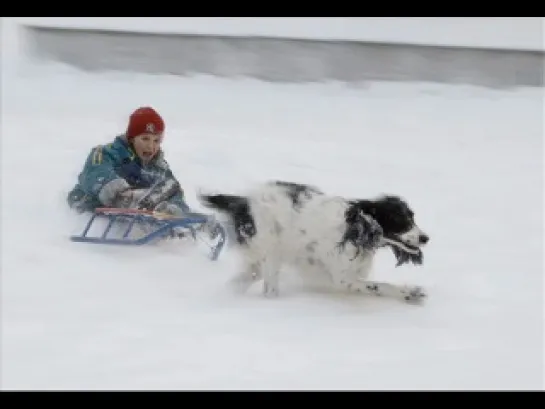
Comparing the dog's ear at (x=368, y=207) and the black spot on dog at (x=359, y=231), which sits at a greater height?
the dog's ear at (x=368, y=207)

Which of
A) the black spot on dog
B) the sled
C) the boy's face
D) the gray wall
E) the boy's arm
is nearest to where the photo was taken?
the black spot on dog

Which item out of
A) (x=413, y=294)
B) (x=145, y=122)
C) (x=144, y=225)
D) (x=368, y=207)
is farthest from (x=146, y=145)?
(x=413, y=294)

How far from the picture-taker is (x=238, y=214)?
462 cm

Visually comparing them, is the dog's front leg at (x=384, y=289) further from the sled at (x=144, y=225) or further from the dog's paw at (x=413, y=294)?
the sled at (x=144, y=225)

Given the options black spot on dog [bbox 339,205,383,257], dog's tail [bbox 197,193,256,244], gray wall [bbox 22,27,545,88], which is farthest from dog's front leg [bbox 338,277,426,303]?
gray wall [bbox 22,27,545,88]

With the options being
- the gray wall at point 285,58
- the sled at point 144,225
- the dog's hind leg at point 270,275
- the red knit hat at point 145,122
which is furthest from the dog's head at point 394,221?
the gray wall at point 285,58

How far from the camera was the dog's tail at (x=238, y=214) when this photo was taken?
15.1ft

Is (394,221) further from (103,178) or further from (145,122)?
(103,178)

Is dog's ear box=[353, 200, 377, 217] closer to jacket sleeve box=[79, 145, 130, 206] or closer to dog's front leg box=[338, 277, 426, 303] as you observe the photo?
dog's front leg box=[338, 277, 426, 303]

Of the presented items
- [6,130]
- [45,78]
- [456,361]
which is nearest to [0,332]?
[456,361]

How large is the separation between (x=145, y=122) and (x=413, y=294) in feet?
5.58

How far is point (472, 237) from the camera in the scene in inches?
230

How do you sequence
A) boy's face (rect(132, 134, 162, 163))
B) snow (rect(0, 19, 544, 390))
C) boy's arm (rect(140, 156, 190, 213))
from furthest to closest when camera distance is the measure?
1. boy's face (rect(132, 134, 162, 163))
2. boy's arm (rect(140, 156, 190, 213))
3. snow (rect(0, 19, 544, 390))

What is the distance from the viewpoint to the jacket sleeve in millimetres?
5449
